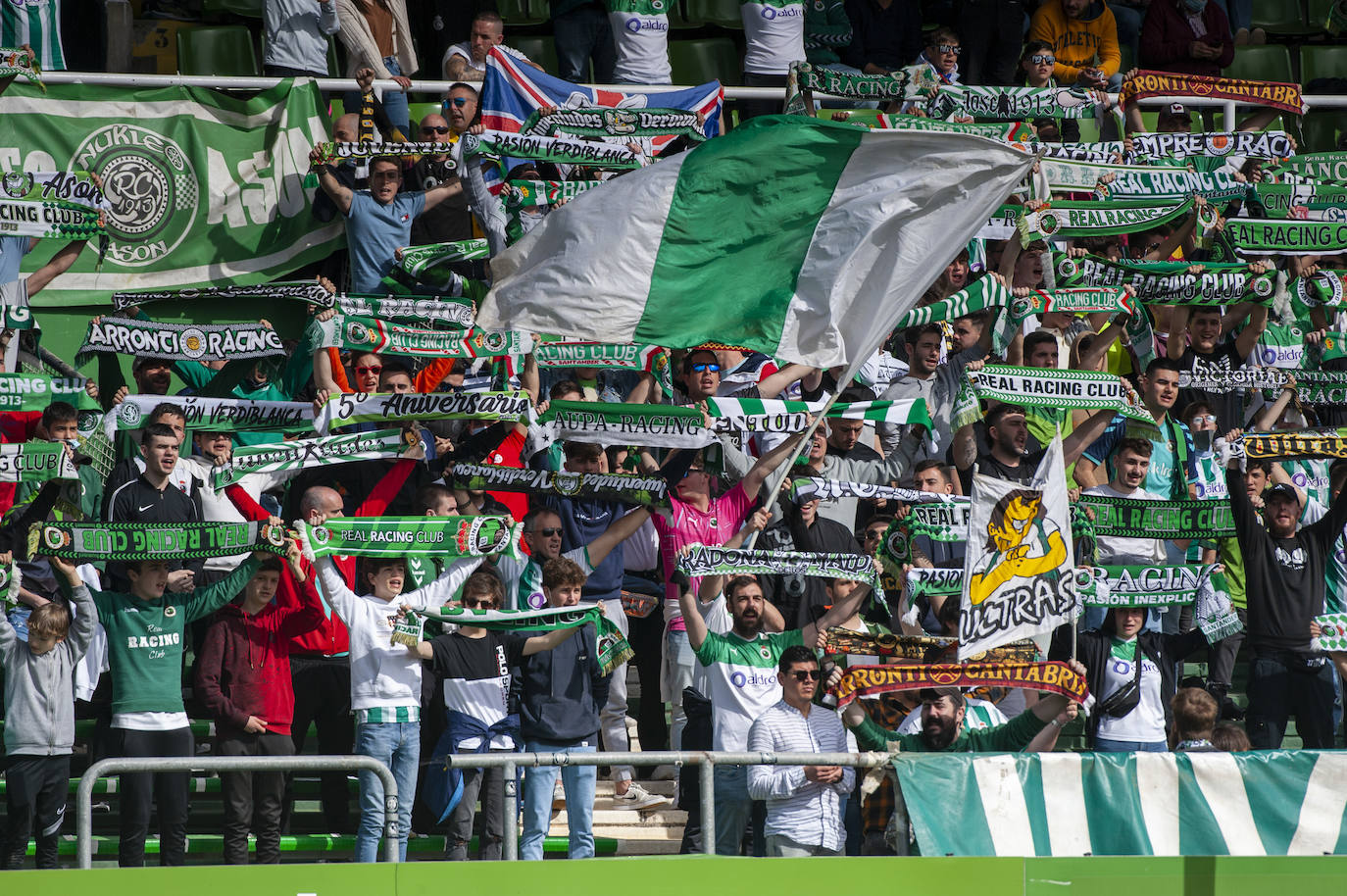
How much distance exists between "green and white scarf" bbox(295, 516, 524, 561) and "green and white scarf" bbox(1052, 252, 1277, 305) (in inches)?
195

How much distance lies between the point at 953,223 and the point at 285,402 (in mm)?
4398

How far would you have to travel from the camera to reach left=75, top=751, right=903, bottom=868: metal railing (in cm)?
704

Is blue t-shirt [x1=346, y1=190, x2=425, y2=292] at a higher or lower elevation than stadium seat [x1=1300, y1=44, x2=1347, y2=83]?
lower

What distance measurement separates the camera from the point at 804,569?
9.91m

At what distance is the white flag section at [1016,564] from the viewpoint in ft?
29.2

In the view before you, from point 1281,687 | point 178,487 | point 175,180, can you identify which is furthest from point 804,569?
point 175,180

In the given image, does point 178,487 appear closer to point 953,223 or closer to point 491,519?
point 491,519

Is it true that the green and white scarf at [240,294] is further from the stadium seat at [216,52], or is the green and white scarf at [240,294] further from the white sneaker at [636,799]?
the white sneaker at [636,799]

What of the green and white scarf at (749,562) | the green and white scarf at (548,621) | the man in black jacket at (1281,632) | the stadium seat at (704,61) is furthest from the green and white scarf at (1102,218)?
the stadium seat at (704,61)

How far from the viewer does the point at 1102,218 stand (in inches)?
528

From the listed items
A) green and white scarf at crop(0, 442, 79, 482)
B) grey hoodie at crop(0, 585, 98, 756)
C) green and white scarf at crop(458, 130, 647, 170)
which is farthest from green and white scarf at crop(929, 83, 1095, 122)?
grey hoodie at crop(0, 585, 98, 756)

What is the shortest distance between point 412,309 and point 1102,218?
192 inches

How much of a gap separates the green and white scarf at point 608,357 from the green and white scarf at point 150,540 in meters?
2.98

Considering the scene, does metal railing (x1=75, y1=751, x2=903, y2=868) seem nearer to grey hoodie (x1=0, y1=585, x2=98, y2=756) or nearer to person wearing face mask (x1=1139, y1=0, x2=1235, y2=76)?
grey hoodie (x1=0, y1=585, x2=98, y2=756)
